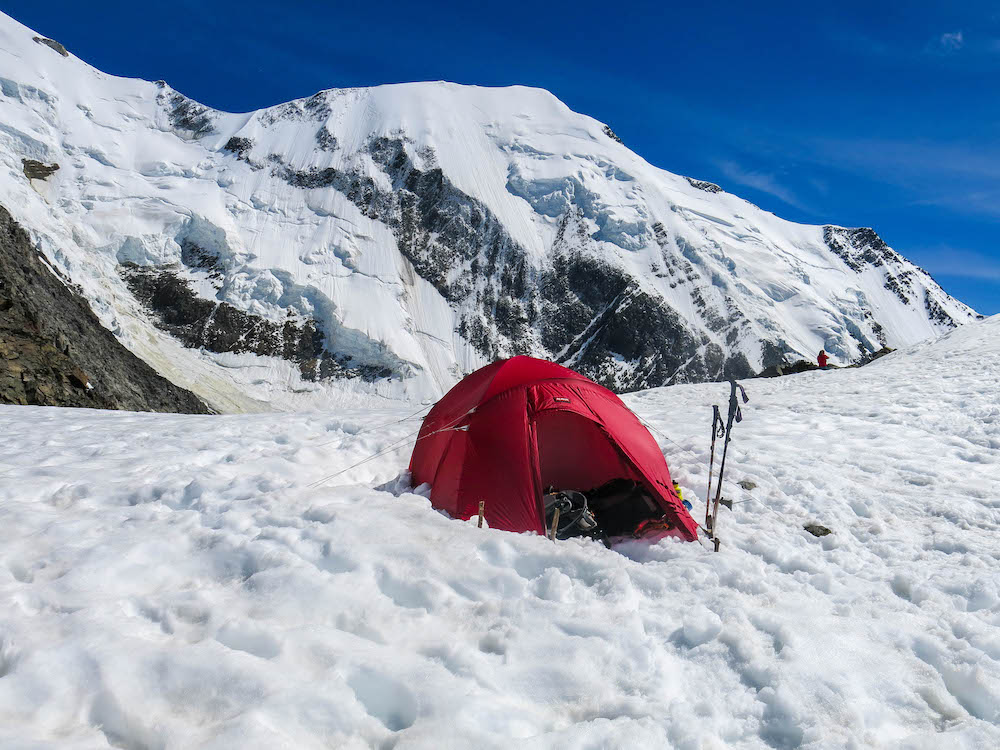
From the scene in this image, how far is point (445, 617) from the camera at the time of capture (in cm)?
428

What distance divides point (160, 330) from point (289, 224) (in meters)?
30.2

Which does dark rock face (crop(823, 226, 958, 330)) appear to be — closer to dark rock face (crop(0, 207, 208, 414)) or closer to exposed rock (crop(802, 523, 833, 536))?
dark rock face (crop(0, 207, 208, 414))

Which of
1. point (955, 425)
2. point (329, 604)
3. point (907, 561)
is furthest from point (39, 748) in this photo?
point (955, 425)

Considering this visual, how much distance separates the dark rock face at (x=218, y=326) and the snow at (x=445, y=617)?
3656 inches

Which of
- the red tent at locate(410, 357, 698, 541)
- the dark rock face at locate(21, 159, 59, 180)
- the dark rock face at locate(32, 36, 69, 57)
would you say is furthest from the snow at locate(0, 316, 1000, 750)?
the dark rock face at locate(32, 36, 69, 57)

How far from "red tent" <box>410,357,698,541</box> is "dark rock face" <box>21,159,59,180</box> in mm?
110665

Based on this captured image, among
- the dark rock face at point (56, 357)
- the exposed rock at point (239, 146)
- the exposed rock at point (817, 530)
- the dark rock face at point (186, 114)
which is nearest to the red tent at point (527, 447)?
the exposed rock at point (817, 530)

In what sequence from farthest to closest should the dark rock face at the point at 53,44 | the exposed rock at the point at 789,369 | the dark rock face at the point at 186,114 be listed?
the dark rock face at the point at 186,114
the dark rock face at the point at 53,44
the exposed rock at the point at 789,369

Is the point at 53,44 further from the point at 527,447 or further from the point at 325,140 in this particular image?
the point at 527,447

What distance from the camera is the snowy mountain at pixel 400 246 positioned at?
94188 millimetres

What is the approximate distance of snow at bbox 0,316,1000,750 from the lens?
3246 millimetres

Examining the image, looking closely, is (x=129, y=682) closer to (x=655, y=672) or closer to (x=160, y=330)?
(x=655, y=672)

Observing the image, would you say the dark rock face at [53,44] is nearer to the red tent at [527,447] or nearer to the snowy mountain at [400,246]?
the snowy mountain at [400,246]

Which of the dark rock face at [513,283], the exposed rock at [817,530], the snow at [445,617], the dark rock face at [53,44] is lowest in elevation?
the snow at [445,617]
